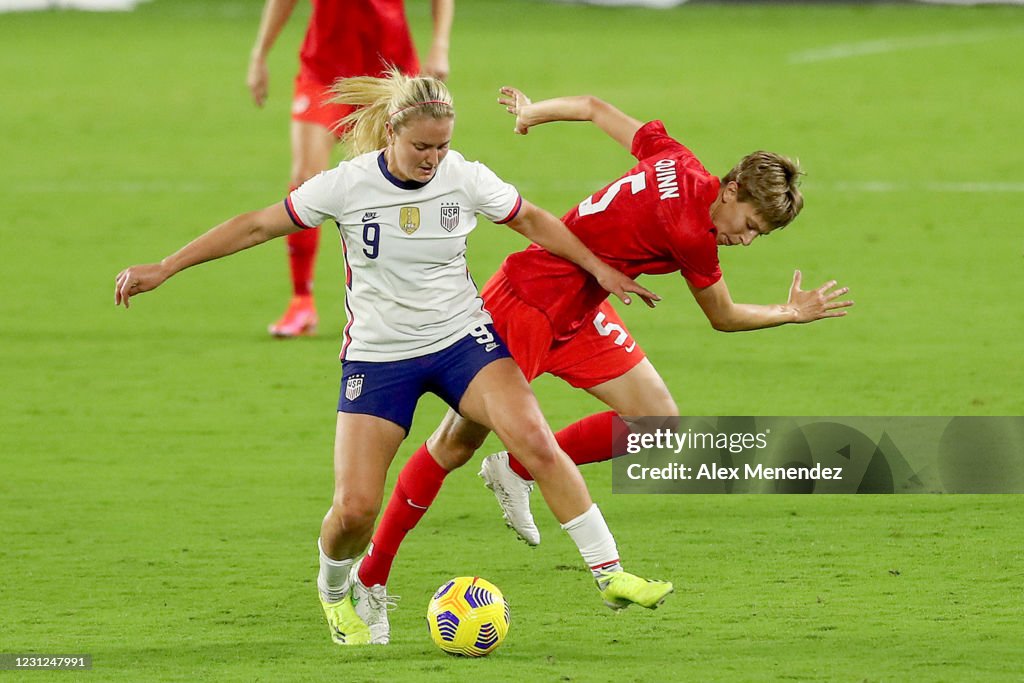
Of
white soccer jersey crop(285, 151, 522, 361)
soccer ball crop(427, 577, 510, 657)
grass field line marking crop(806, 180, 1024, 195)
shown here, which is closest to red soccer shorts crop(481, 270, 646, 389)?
white soccer jersey crop(285, 151, 522, 361)

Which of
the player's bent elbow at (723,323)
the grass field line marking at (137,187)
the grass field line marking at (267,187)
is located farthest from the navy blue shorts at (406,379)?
the grass field line marking at (137,187)

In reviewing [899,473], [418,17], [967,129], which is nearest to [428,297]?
[899,473]

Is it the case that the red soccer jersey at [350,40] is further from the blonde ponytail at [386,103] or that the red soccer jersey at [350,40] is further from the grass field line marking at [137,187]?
the grass field line marking at [137,187]

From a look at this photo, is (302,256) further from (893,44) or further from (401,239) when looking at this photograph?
(893,44)

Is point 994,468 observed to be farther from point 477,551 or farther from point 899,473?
point 477,551

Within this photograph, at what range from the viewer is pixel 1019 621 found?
223 inches

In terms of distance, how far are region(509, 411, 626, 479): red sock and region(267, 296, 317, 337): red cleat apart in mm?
3966

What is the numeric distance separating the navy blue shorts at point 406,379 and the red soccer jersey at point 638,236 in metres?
0.67

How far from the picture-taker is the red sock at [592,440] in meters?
6.66

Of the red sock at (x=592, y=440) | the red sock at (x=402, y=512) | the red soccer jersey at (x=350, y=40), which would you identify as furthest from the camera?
the red soccer jersey at (x=350, y=40)

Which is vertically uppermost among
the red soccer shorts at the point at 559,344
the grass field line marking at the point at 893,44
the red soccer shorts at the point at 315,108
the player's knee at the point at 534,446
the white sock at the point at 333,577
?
the grass field line marking at the point at 893,44

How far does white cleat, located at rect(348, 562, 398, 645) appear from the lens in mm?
5832

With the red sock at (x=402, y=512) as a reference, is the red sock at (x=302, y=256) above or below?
above

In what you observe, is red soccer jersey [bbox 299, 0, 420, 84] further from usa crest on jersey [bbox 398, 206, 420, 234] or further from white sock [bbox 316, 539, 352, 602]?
white sock [bbox 316, 539, 352, 602]
